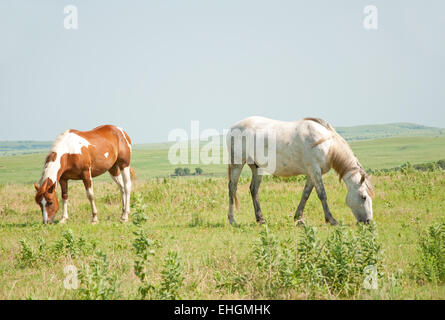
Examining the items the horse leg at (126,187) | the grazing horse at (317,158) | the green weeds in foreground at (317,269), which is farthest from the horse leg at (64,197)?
the green weeds in foreground at (317,269)

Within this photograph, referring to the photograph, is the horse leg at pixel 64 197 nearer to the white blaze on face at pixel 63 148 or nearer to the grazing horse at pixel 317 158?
the white blaze on face at pixel 63 148

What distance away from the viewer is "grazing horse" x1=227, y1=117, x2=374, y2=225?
10.0 meters

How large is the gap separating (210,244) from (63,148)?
5.63 meters

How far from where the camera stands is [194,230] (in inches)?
409

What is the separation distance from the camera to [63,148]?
11.7 meters

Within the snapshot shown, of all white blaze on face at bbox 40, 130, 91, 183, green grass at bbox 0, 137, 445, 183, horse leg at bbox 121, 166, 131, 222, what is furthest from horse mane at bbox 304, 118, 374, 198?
green grass at bbox 0, 137, 445, 183

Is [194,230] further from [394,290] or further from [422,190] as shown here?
[422,190]

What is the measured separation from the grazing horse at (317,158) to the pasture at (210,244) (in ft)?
2.29

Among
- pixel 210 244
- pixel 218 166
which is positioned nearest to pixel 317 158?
pixel 210 244

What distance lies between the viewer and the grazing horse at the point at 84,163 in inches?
Result: 440

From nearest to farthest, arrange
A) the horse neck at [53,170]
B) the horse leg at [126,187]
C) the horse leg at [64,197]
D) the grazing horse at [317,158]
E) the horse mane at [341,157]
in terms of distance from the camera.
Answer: the grazing horse at [317,158] < the horse mane at [341,157] < the horse neck at [53,170] < the horse leg at [64,197] < the horse leg at [126,187]

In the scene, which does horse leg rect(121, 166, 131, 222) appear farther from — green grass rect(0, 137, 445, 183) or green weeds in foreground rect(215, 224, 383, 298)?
green grass rect(0, 137, 445, 183)

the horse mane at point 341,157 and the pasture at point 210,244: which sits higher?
the horse mane at point 341,157
